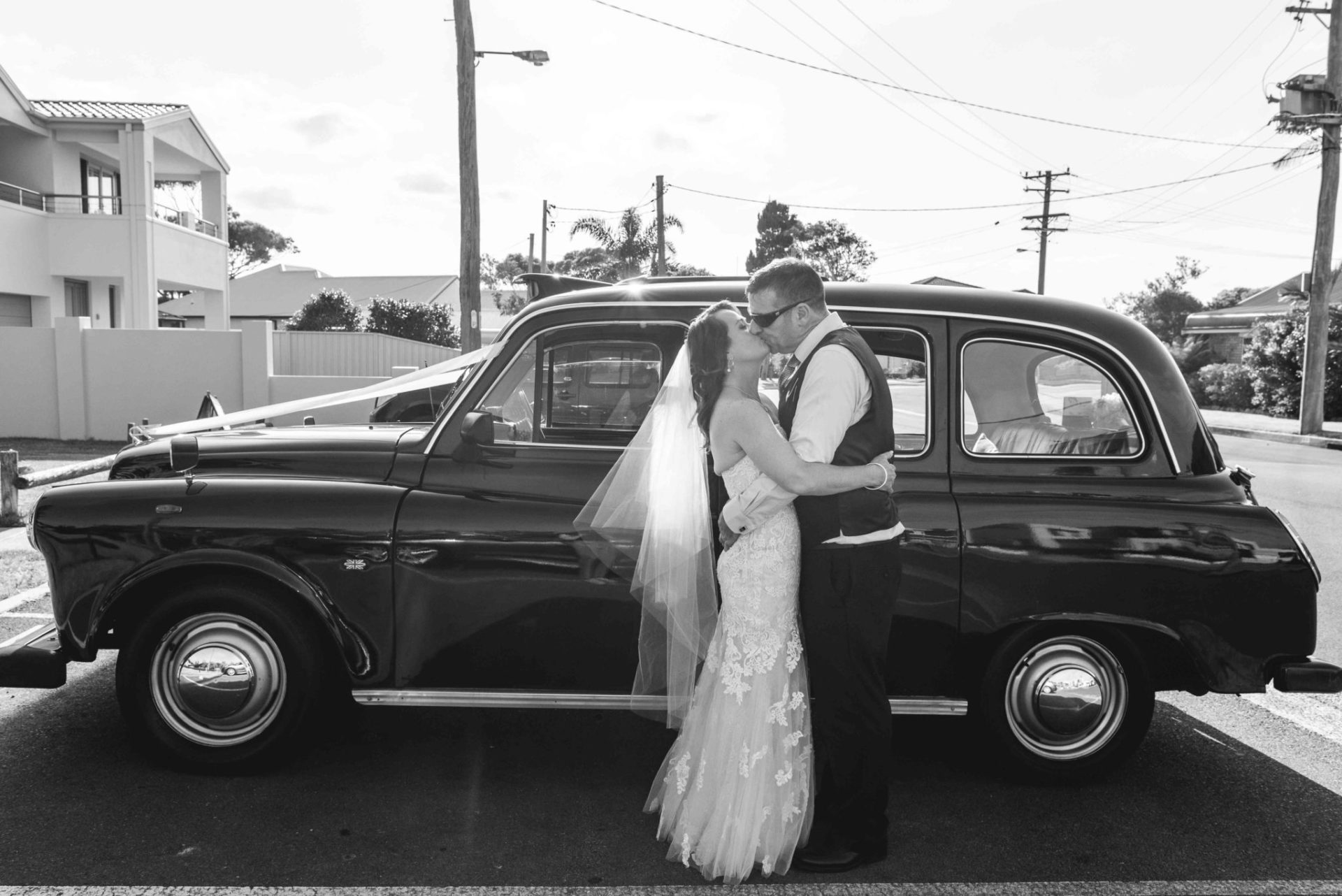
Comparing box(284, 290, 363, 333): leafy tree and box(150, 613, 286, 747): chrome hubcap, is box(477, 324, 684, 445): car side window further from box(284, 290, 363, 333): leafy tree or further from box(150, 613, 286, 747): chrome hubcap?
box(284, 290, 363, 333): leafy tree

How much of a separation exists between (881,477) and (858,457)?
95 mm

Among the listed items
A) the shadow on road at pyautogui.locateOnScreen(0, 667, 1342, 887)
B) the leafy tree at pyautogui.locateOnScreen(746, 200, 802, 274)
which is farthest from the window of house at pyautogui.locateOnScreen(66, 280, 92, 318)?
the leafy tree at pyautogui.locateOnScreen(746, 200, 802, 274)

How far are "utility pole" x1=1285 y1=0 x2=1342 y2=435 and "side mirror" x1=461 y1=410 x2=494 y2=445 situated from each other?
946 inches

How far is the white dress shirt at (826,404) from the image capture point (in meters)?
3.33

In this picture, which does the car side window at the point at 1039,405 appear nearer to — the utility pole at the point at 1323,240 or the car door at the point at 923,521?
the car door at the point at 923,521

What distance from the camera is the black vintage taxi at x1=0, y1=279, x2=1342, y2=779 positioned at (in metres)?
4.03

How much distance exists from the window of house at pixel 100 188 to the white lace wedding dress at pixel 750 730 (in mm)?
26892

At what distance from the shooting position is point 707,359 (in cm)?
342

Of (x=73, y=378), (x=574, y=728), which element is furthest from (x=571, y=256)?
(x=574, y=728)

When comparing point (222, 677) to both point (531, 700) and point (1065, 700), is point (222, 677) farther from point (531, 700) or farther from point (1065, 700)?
point (1065, 700)

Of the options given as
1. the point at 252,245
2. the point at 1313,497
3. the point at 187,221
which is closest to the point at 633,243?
the point at 187,221

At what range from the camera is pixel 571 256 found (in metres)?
47.0

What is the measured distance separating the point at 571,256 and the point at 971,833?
44527 mm

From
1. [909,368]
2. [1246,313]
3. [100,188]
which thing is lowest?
[909,368]
